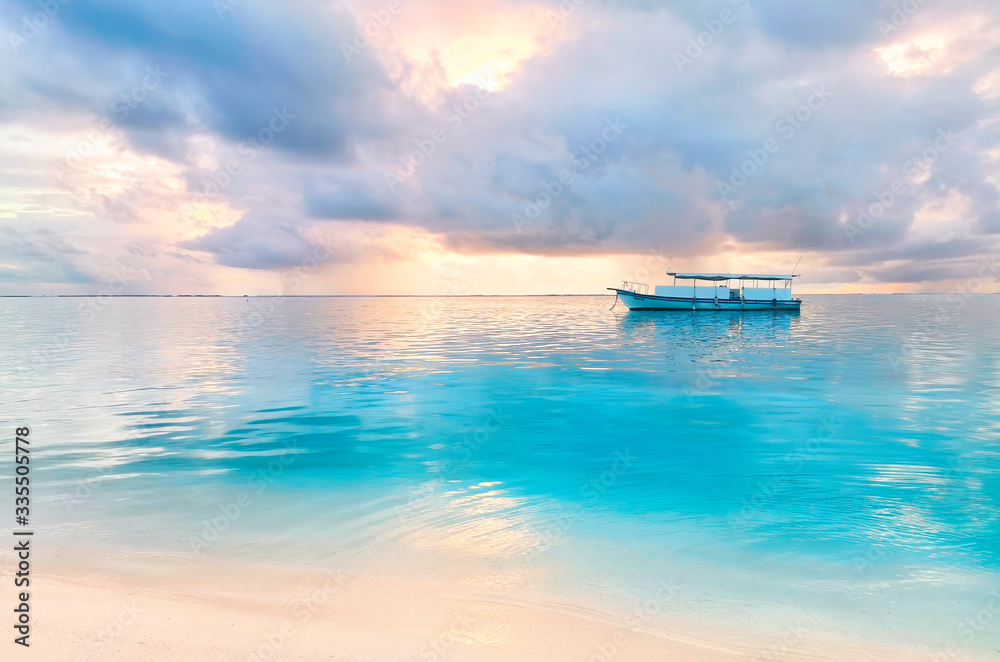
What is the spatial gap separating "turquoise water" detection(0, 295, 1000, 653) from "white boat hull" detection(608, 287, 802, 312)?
2963 inches

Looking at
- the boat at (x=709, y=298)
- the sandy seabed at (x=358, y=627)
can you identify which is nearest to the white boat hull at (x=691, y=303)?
the boat at (x=709, y=298)

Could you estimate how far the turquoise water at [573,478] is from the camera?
10.4 meters

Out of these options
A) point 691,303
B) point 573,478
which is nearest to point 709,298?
point 691,303

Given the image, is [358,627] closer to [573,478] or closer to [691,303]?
[573,478]

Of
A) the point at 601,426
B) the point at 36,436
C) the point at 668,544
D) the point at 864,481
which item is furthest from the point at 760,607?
the point at 36,436

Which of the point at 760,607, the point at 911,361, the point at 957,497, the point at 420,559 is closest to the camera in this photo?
the point at 760,607

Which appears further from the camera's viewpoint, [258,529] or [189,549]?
[258,529]

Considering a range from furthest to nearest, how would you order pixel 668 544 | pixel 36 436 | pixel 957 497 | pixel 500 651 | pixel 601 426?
pixel 601 426 < pixel 36 436 < pixel 957 497 < pixel 668 544 < pixel 500 651

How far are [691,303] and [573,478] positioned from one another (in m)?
104

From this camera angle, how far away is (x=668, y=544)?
39.2ft

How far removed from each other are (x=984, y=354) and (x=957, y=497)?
4455cm

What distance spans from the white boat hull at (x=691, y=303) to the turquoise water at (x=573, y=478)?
7526 centimetres

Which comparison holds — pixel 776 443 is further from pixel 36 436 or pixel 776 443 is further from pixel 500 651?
pixel 36 436

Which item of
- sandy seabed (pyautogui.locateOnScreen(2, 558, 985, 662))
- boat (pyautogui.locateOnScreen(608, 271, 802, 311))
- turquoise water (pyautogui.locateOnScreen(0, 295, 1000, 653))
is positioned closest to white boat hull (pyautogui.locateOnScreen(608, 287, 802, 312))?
boat (pyautogui.locateOnScreen(608, 271, 802, 311))
